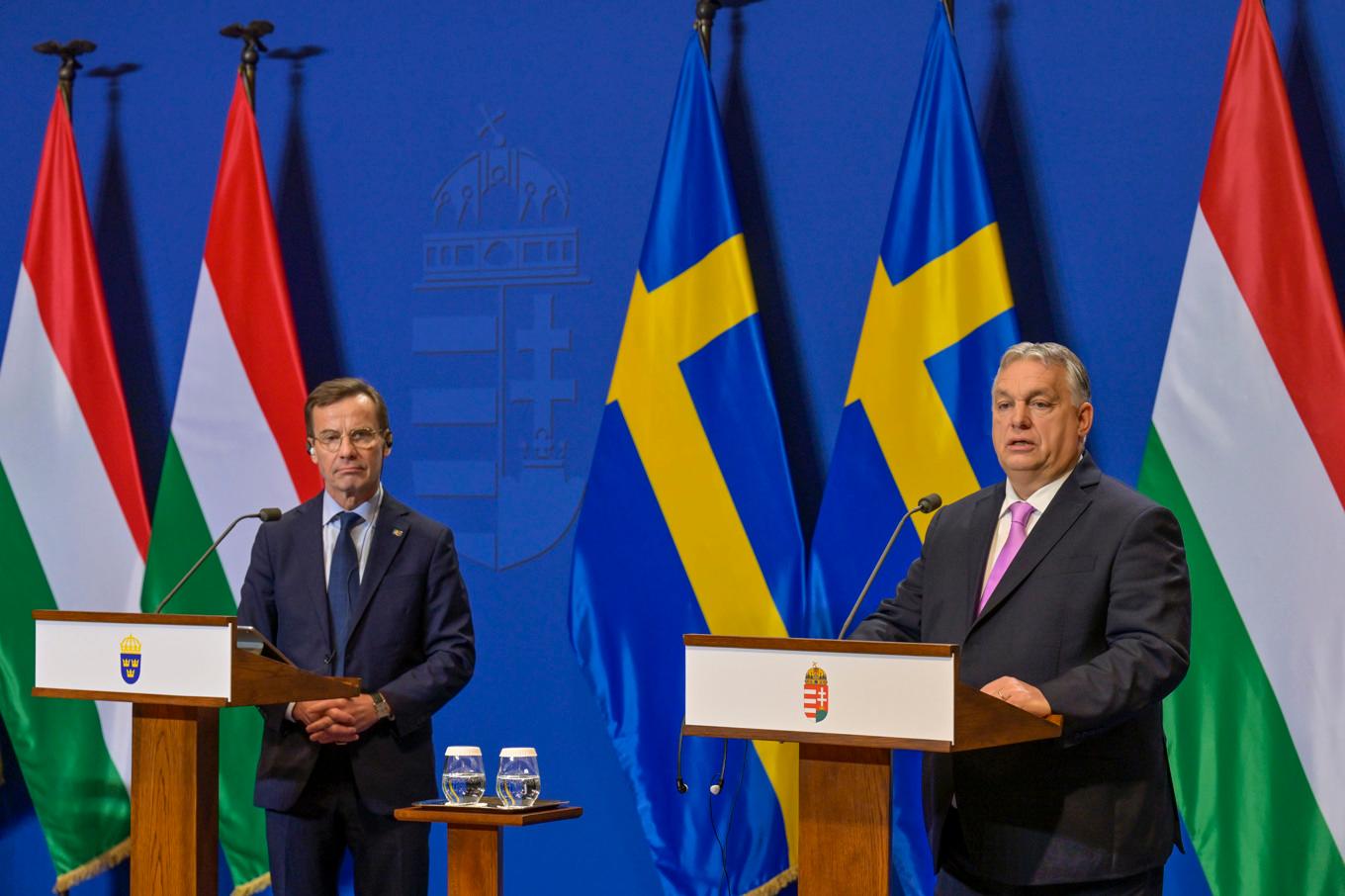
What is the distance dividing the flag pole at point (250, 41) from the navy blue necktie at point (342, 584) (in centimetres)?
183

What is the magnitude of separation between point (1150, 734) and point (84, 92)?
393 cm

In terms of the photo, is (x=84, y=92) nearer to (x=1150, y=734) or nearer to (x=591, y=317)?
(x=591, y=317)

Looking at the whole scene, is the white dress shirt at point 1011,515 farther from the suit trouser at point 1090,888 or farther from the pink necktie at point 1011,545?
the suit trouser at point 1090,888

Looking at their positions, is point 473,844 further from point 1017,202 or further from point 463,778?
point 1017,202

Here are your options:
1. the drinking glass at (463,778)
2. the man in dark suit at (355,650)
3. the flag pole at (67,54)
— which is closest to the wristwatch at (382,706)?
the man in dark suit at (355,650)

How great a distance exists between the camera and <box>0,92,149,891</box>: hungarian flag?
14.6 feet

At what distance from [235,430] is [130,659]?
169cm

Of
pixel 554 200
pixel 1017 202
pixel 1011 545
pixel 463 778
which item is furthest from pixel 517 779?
pixel 554 200

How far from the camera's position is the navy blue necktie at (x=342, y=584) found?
3.11 m

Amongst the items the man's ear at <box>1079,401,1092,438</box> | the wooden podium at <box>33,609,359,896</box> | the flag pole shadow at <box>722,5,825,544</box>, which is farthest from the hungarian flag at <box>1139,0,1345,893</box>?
the wooden podium at <box>33,609,359,896</box>

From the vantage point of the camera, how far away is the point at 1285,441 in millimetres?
3336

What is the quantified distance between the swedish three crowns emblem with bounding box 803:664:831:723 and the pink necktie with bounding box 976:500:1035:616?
0.40 m

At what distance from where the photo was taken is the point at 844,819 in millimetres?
2176

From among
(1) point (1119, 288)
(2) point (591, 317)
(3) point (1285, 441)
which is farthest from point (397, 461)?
(3) point (1285, 441)
